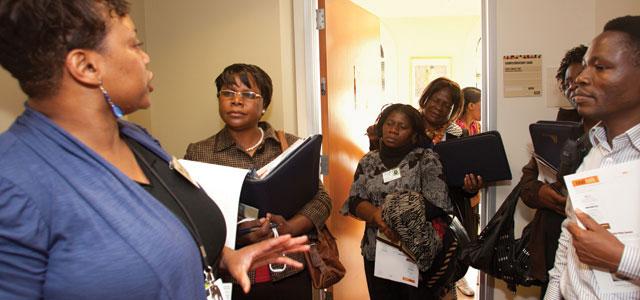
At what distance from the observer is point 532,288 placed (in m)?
2.30

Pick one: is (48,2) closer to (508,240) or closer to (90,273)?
(90,273)

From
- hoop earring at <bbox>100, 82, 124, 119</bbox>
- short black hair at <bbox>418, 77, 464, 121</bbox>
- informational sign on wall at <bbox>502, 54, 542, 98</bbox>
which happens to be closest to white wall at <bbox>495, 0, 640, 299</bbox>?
informational sign on wall at <bbox>502, 54, 542, 98</bbox>

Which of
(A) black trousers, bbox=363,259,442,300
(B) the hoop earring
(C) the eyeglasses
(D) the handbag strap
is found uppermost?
(C) the eyeglasses

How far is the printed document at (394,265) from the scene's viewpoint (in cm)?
214

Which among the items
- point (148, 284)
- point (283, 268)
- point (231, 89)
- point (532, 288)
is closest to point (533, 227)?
point (532, 288)

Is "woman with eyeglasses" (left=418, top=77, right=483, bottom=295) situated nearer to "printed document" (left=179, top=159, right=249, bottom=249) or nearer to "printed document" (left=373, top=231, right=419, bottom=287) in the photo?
"printed document" (left=373, top=231, right=419, bottom=287)

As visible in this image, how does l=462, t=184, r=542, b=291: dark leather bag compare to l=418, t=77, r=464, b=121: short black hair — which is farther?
l=418, t=77, r=464, b=121: short black hair

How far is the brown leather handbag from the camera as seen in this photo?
1755 mm

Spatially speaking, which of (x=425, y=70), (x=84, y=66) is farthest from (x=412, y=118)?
Answer: (x=425, y=70)

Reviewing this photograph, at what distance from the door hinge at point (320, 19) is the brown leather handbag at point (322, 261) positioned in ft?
3.97

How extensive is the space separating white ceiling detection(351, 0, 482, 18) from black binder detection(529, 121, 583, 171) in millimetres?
3604

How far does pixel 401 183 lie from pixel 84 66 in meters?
1.72

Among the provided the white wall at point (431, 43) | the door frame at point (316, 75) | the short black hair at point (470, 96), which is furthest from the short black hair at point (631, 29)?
the white wall at point (431, 43)

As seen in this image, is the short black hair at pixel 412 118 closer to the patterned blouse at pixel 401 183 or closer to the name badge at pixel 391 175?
the patterned blouse at pixel 401 183
